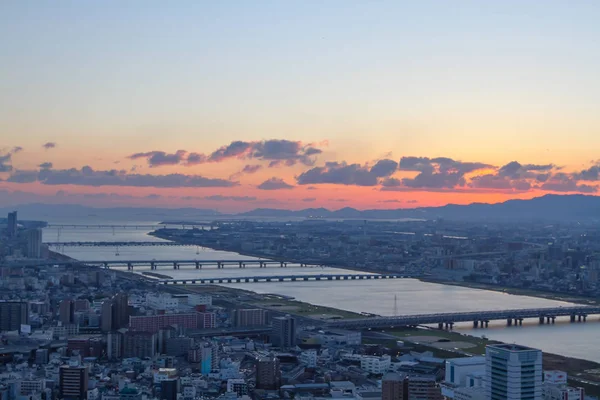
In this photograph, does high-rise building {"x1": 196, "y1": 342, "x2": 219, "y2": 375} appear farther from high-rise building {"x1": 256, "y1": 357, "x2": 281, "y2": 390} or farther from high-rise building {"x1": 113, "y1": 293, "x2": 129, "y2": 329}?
high-rise building {"x1": 113, "y1": 293, "x2": 129, "y2": 329}

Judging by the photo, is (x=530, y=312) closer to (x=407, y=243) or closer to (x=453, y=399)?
(x=453, y=399)

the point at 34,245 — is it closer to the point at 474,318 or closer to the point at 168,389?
the point at 474,318

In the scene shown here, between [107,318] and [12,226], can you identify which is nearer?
[107,318]

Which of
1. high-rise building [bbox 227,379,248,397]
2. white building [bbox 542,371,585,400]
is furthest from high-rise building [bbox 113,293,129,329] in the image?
white building [bbox 542,371,585,400]

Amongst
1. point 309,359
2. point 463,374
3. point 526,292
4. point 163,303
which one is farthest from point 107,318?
point 526,292

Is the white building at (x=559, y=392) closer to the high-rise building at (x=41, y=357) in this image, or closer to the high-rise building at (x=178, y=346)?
the high-rise building at (x=178, y=346)

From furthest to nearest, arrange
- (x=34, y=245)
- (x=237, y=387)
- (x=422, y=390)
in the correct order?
1. (x=34, y=245)
2. (x=237, y=387)
3. (x=422, y=390)

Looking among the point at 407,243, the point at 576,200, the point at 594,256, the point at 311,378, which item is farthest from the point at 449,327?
the point at 576,200
